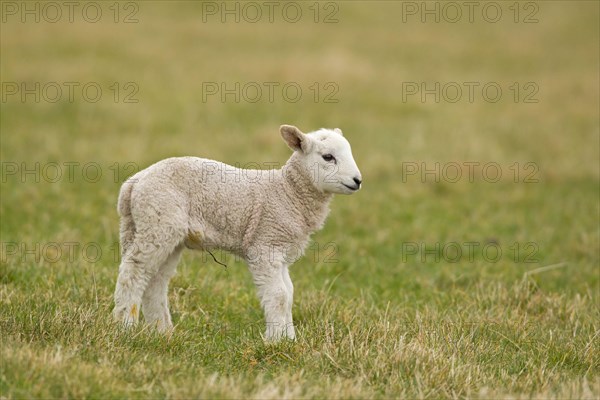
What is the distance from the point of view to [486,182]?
14914 mm

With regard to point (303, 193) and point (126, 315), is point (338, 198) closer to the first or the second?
point (303, 193)

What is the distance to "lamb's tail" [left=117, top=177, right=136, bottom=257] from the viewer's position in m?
6.58

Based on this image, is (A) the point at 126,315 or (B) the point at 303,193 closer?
(A) the point at 126,315

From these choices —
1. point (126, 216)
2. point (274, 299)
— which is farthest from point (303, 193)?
point (126, 216)

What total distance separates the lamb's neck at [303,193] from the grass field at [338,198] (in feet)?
2.77

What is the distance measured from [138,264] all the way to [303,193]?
143 centimetres

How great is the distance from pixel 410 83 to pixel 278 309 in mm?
15894

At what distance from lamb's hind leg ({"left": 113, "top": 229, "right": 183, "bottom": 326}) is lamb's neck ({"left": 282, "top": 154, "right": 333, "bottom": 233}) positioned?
39.6 inches

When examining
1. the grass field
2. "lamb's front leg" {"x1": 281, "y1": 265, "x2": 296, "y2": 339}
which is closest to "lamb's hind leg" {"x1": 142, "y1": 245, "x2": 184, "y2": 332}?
the grass field

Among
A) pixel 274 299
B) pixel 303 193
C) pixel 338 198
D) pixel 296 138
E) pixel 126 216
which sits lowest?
pixel 338 198

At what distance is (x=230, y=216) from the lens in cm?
657

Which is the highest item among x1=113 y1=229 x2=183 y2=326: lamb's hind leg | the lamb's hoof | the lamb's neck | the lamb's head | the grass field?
the lamb's head

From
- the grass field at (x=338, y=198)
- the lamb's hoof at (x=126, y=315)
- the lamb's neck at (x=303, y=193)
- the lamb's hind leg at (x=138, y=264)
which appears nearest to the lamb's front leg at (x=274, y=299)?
the grass field at (x=338, y=198)

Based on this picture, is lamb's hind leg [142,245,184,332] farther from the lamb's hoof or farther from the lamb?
the lamb's hoof
